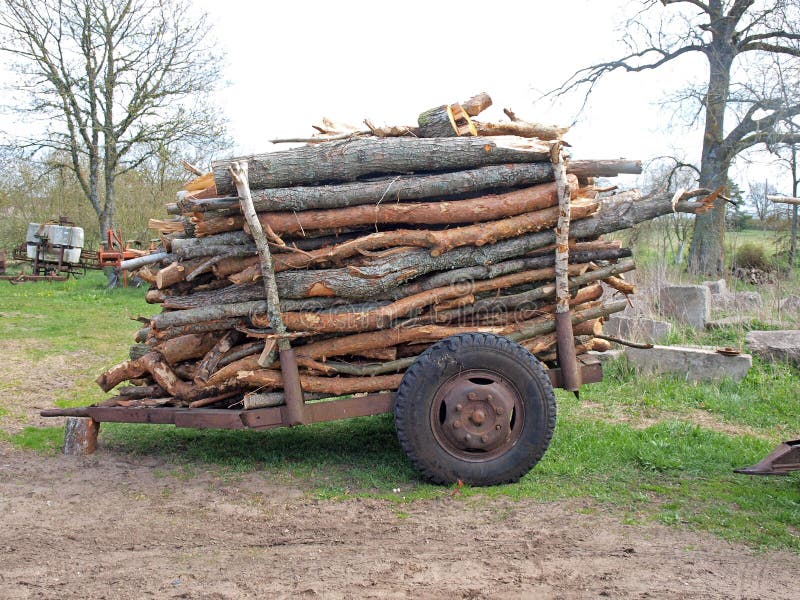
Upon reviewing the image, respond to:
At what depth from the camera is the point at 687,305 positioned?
1012 centimetres

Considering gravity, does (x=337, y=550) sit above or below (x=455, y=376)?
below

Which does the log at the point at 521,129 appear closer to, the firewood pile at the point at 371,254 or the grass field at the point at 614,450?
the firewood pile at the point at 371,254

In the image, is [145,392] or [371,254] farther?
[145,392]

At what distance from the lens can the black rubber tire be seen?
463 centimetres

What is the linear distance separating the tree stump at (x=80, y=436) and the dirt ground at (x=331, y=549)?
61cm

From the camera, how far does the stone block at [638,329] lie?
9258 mm

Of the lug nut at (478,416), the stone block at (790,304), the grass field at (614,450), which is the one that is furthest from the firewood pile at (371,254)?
the stone block at (790,304)

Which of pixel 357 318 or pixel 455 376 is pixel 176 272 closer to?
pixel 357 318

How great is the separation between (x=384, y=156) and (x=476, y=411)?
187 centimetres

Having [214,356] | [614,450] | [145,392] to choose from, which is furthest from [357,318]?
[614,450]

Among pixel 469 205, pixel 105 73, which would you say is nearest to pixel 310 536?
pixel 469 205

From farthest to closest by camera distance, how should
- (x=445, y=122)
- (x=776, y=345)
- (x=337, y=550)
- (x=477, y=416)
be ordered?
1. (x=776, y=345)
2. (x=445, y=122)
3. (x=477, y=416)
4. (x=337, y=550)

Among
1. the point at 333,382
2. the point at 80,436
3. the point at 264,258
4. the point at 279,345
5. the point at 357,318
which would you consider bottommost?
the point at 80,436

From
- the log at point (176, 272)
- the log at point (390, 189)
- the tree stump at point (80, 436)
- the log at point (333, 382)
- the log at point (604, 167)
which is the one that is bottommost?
the tree stump at point (80, 436)
